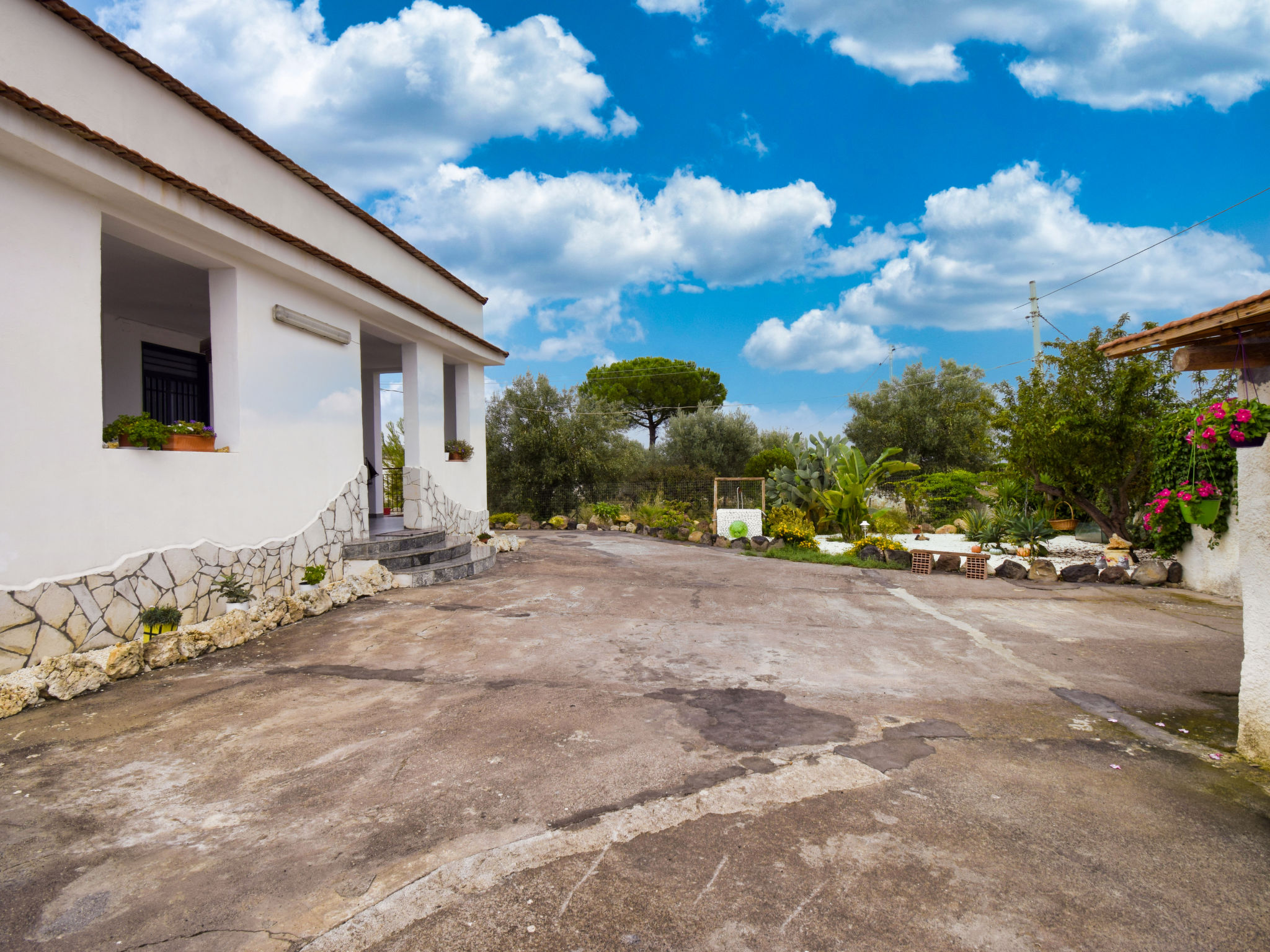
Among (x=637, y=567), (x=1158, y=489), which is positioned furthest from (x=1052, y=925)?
(x=1158, y=489)

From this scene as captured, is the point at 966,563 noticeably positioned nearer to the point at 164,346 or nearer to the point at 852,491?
the point at 852,491

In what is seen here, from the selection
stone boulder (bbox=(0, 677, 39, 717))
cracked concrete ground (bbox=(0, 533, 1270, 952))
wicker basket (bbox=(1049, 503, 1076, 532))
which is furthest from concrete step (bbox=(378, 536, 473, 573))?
wicker basket (bbox=(1049, 503, 1076, 532))

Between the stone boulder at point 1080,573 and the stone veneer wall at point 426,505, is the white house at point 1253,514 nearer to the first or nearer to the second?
the stone boulder at point 1080,573

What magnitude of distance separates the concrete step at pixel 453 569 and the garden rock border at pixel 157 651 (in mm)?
1163

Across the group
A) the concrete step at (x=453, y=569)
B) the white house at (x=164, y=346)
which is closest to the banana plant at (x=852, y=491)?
the concrete step at (x=453, y=569)

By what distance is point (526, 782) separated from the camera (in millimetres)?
3391

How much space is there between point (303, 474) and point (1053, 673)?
8019 mm

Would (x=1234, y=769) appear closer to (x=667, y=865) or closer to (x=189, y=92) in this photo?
(x=667, y=865)

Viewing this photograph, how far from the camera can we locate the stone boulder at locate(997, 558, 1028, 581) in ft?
35.7

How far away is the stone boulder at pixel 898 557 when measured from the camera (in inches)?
475

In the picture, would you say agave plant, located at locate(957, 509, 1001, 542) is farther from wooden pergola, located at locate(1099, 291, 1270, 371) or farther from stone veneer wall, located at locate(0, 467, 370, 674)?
stone veneer wall, located at locate(0, 467, 370, 674)

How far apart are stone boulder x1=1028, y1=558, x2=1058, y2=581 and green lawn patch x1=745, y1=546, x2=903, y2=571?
6.55ft

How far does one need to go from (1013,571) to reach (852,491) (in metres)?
4.77

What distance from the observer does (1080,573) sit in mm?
10398
